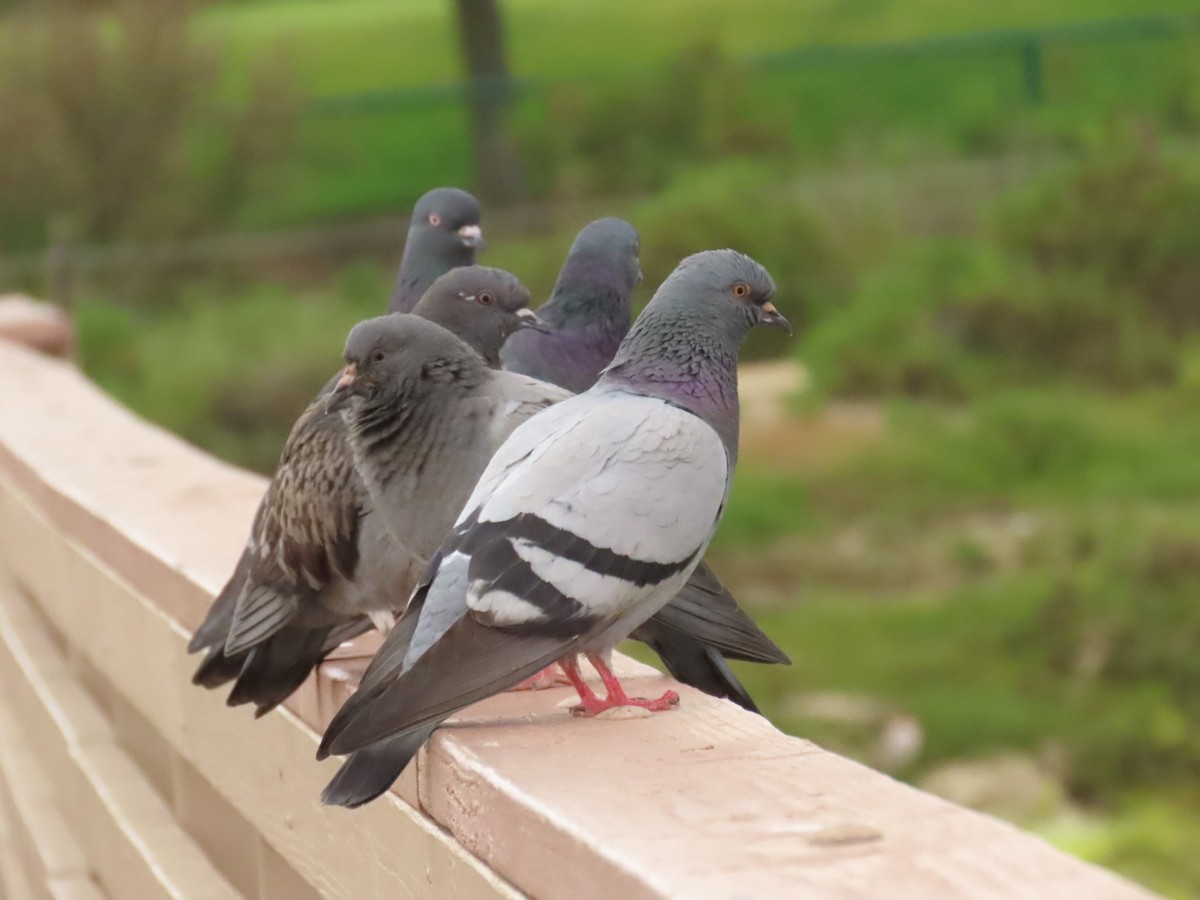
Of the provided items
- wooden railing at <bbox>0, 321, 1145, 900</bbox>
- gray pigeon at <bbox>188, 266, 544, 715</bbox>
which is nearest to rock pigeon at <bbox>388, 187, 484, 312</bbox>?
wooden railing at <bbox>0, 321, 1145, 900</bbox>

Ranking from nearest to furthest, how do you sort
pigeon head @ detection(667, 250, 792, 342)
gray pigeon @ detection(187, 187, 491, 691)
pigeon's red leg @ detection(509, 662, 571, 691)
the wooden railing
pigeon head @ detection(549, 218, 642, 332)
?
the wooden railing → pigeon's red leg @ detection(509, 662, 571, 691) → pigeon head @ detection(667, 250, 792, 342) → pigeon head @ detection(549, 218, 642, 332) → gray pigeon @ detection(187, 187, 491, 691)

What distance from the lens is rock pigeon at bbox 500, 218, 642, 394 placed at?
343 cm

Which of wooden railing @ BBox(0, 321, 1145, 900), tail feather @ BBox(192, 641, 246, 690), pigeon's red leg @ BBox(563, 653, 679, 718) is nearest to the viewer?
wooden railing @ BBox(0, 321, 1145, 900)

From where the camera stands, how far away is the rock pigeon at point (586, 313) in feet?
11.3

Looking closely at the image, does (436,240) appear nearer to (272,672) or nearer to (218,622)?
(218,622)

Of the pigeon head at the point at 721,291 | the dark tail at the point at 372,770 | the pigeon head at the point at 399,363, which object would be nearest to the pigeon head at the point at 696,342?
the pigeon head at the point at 721,291

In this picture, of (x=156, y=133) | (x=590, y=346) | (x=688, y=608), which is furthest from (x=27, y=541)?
(x=156, y=133)

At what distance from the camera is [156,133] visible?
591 inches

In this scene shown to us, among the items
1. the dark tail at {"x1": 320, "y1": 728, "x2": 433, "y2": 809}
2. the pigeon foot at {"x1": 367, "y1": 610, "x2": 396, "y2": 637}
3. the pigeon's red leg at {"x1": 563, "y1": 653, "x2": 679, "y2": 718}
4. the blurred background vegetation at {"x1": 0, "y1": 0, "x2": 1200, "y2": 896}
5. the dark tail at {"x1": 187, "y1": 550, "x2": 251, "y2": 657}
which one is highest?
the dark tail at {"x1": 320, "y1": 728, "x2": 433, "y2": 809}

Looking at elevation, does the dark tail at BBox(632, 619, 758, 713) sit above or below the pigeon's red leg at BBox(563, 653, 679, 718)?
below

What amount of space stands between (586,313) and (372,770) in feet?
5.72

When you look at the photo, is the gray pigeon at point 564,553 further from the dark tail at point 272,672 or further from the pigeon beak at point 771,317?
the dark tail at point 272,672

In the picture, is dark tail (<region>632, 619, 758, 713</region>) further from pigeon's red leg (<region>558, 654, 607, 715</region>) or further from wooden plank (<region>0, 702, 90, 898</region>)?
wooden plank (<region>0, 702, 90, 898</region>)

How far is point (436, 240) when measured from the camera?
3.72 meters
